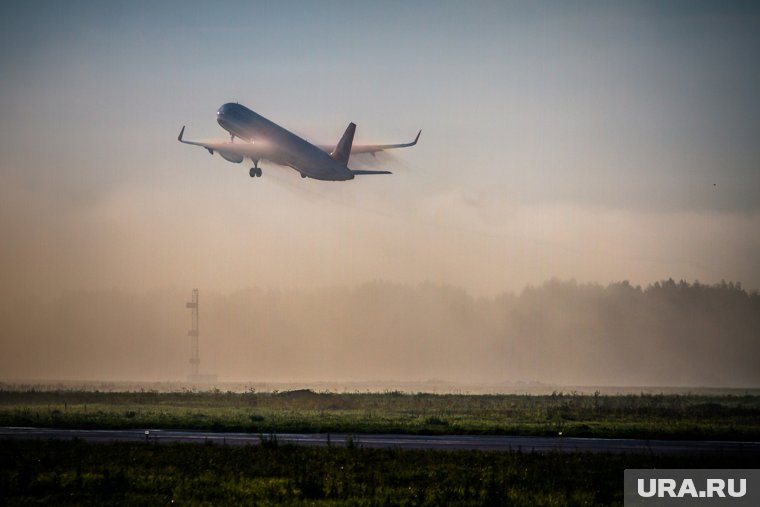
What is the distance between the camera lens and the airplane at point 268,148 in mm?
99312

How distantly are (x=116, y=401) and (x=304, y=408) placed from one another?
19.7 meters

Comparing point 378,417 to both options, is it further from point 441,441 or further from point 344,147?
point 344,147

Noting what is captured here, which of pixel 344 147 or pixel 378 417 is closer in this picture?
pixel 378 417

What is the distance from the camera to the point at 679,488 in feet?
113

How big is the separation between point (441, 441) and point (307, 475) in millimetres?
15484

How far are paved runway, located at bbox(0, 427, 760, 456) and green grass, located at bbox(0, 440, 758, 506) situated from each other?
4.06 metres

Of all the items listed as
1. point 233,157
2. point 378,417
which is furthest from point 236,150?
point 378,417

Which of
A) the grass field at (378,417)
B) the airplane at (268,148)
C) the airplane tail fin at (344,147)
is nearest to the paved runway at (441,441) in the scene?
the grass field at (378,417)

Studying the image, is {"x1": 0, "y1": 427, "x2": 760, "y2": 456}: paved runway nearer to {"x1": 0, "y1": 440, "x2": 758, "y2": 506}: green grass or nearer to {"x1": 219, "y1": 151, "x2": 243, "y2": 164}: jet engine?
{"x1": 0, "y1": 440, "x2": 758, "y2": 506}: green grass

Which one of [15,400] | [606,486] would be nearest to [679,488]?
[606,486]

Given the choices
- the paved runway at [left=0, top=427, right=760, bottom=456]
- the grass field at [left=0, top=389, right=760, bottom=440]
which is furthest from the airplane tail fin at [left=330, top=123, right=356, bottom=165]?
the paved runway at [left=0, top=427, right=760, bottom=456]

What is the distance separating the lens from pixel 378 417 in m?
70.1

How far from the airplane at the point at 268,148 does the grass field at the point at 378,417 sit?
23.2 m

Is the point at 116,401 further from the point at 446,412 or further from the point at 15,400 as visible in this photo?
the point at 446,412
